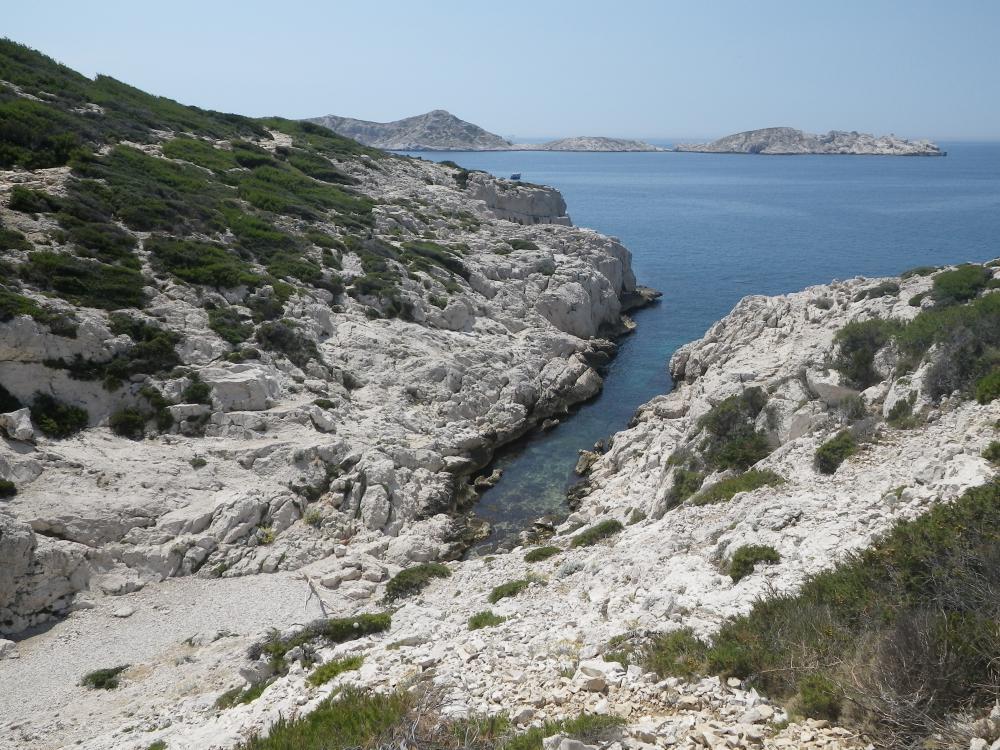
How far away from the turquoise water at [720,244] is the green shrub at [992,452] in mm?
16399

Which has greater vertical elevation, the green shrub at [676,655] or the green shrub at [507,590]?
the green shrub at [676,655]

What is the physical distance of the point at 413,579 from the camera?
18.8 metres

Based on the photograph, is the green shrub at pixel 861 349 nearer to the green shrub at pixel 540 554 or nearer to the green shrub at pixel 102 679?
the green shrub at pixel 540 554

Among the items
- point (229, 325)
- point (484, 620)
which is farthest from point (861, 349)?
point (229, 325)

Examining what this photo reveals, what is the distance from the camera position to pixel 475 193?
66625mm

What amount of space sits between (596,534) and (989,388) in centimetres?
1007

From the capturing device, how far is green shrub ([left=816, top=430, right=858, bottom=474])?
14.8 m

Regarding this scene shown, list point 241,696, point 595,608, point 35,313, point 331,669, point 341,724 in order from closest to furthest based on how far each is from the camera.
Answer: point 341,724 → point 331,669 → point 241,696 → point 595,608 → point 35,313

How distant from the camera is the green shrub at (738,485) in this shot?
15.7 meters

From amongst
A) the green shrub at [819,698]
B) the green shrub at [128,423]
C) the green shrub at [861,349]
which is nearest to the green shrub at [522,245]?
the green shrub at [861,349]

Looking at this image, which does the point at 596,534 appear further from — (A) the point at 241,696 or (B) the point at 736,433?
(A) the point at 241,696

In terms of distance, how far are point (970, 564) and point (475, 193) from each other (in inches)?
2481

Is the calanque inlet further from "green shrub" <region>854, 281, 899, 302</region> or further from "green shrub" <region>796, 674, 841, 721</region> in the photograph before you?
"green shrub" <region>854, 281, 899, 302</region>

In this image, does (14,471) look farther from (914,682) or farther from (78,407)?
(914,682)
